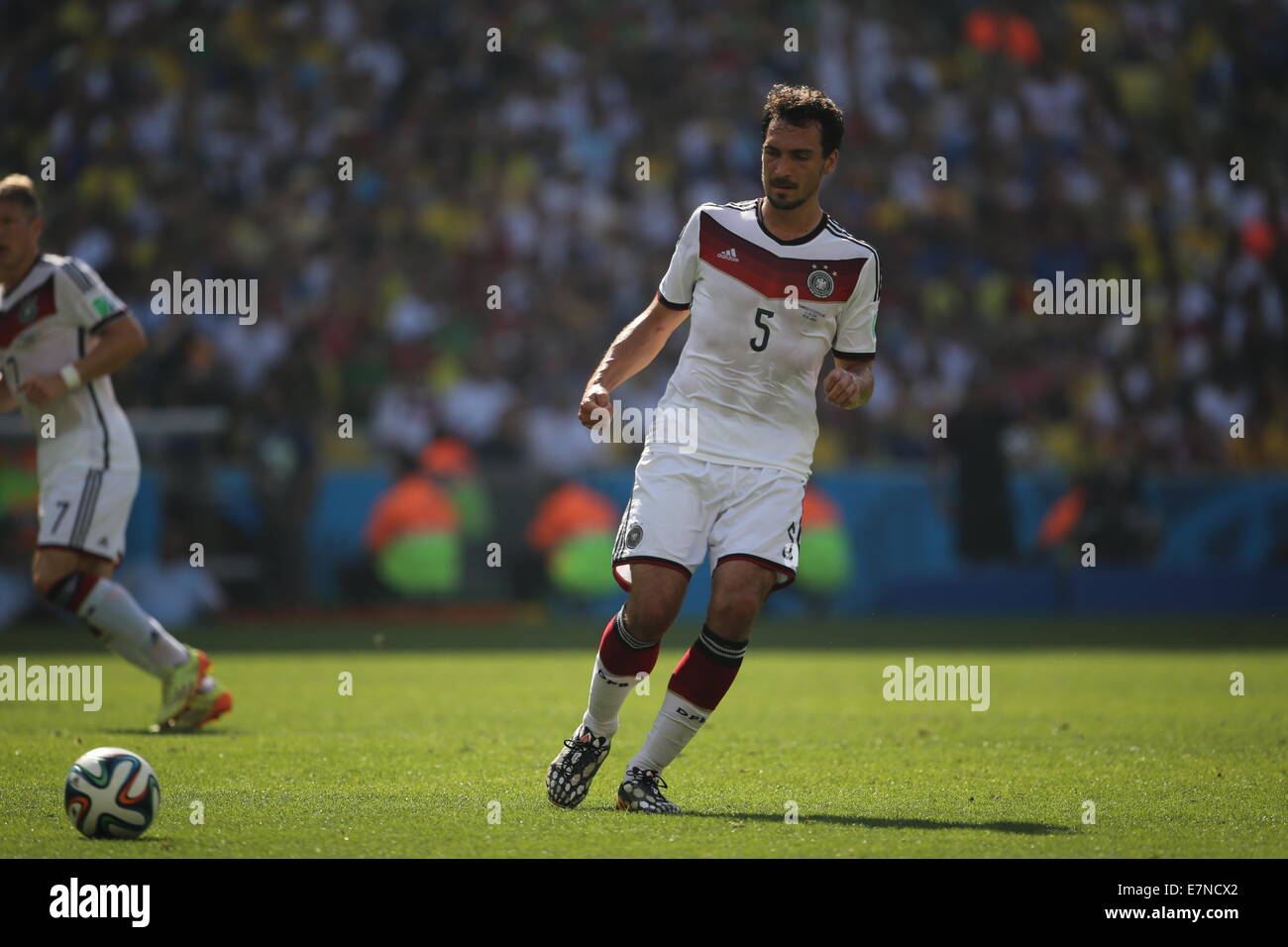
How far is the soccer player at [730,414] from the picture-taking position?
6.04m

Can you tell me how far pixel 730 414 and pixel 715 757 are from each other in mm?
2075

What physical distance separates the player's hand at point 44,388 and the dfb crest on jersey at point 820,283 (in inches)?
149

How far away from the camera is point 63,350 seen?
849 cm

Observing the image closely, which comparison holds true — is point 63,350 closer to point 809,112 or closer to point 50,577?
point 50,577

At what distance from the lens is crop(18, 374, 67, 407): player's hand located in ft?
26.0

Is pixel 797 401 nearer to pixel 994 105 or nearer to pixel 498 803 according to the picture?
pixel 498 803

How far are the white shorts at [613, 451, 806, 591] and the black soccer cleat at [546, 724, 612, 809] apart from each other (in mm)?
598

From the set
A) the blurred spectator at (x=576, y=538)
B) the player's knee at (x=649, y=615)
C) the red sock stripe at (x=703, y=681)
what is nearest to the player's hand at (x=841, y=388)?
the player's knee at (x=649, y=615)
